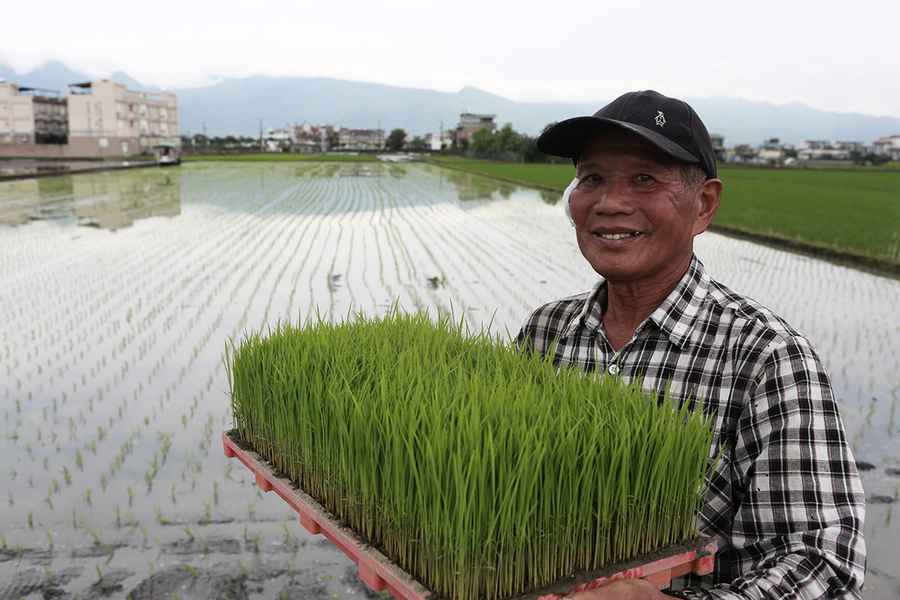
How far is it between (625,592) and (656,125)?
0.90 meters

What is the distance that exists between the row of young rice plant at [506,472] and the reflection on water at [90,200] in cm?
1570

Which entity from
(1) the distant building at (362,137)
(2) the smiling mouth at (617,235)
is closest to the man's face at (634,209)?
(2) the smiling mouth at (617,235)

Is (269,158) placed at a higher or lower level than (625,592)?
higher

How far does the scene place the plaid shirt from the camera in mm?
1271

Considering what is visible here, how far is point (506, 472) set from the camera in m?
1.29

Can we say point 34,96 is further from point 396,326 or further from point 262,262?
point 396,326

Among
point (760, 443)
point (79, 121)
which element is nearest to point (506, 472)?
point (760, 443)

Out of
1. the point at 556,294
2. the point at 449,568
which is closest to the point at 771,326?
the point at 449,568

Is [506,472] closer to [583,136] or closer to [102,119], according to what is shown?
[583,136]

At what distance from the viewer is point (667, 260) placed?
5.70ft

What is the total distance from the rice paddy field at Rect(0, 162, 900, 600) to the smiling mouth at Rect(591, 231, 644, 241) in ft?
4.16

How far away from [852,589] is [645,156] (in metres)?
0.92

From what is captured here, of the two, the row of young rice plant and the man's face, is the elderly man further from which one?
the row of young rice plant

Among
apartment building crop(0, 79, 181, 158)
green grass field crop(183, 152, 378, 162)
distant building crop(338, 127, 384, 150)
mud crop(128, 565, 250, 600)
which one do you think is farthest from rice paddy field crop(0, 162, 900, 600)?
distant building crop(338, 127, 384, 150)
